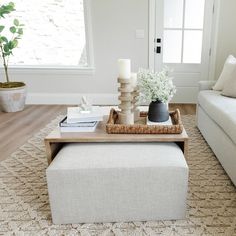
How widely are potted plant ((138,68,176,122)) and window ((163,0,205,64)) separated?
2498 millimetres

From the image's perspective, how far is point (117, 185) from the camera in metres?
1.45

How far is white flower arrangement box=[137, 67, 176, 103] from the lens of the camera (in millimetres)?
1683

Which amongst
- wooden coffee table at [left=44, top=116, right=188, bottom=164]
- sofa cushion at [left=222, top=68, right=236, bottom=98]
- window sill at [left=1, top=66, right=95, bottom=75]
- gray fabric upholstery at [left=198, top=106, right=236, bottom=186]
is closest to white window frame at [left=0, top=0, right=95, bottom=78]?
window sill at [left=1, top=66, right=95, bottom=75]

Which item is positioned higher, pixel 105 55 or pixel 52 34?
pixel 52 34

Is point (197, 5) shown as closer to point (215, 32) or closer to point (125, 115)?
point (215, 32)

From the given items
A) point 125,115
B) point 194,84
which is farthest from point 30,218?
point 194,84

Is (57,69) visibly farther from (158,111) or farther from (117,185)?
(117,185)

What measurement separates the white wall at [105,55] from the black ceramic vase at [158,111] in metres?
2.46

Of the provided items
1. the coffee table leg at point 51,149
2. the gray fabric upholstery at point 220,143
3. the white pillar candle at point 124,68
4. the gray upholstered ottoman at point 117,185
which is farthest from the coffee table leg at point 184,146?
the coffee table leg at point 51,149

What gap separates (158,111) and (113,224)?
790 mm

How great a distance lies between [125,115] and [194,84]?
274cm

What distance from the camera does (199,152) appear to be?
249 centimetres

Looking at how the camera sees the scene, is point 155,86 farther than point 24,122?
No

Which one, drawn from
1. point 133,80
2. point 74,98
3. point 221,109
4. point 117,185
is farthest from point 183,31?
point 117,185
